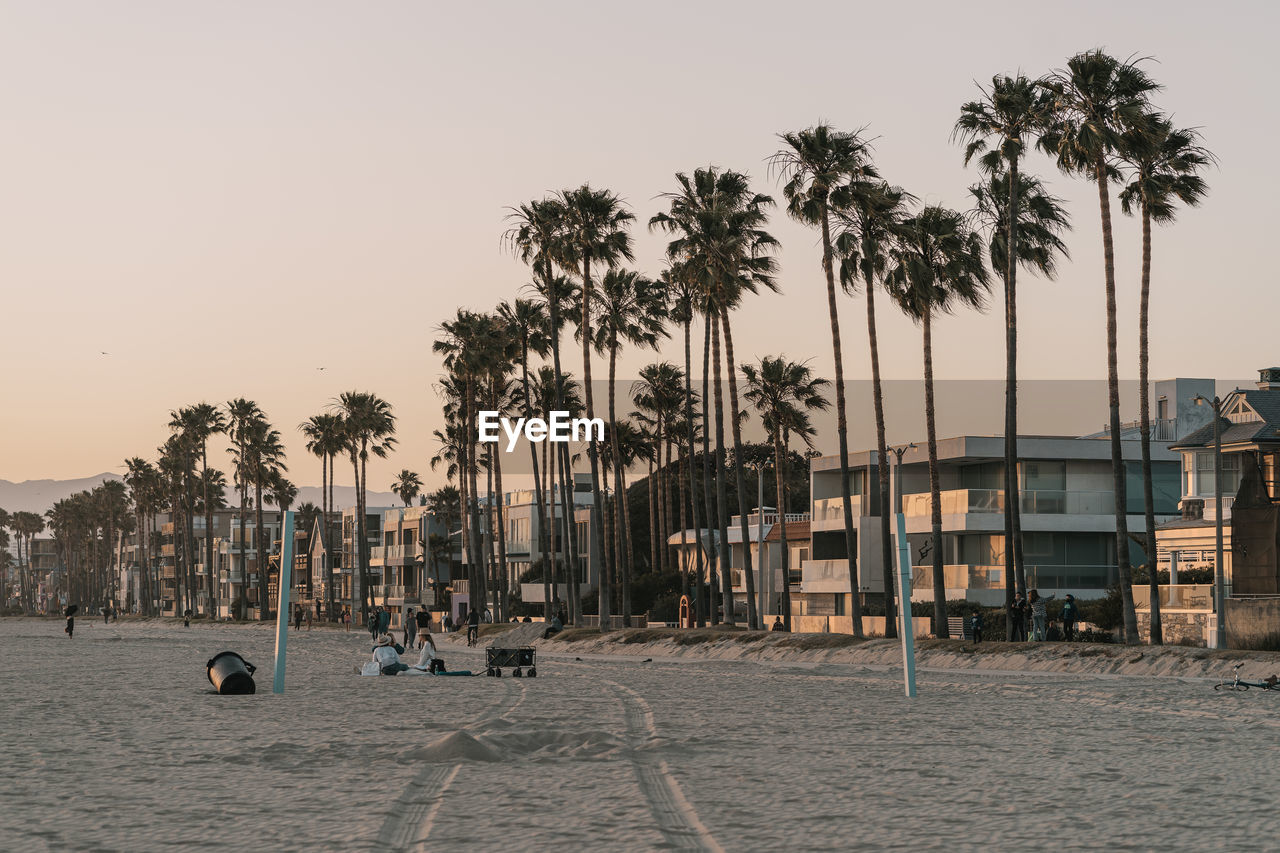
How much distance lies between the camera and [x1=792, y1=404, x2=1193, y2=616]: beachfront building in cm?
5634

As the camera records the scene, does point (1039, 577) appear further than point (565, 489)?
No

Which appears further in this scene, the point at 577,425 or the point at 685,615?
the point at 577,425

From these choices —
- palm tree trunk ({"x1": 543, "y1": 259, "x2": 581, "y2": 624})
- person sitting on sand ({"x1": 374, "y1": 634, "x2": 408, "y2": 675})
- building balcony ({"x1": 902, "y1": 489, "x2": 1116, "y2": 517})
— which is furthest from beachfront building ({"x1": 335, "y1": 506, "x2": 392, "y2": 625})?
person sitting on sand ({"x1": 374, "y1": 634, "x2": 408, "y2": 675})

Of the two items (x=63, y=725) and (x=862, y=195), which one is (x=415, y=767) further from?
(x=862, y=195)

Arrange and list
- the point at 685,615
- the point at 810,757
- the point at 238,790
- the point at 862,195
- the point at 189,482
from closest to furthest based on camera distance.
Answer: the point at 238,790 → the point at 810,757 → the point at 862,195 → the point at 685,615 → the point at 189,482

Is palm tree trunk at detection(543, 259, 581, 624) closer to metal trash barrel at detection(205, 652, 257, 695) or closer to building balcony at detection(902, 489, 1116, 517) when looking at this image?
building balcony at detection(902, 489, 1116, 517)

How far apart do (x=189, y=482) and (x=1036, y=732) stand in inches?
A: 5212

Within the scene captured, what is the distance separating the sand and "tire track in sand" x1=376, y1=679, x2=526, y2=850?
37 mm

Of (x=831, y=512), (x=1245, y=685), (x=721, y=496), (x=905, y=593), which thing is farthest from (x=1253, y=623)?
(x=831, y=512)

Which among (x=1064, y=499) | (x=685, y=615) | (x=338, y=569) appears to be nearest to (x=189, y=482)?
(x=338, y=569)

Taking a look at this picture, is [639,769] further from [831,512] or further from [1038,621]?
[831,512]

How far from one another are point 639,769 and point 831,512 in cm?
5081

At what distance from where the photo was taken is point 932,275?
43.5 m

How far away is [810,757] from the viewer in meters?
15.3
